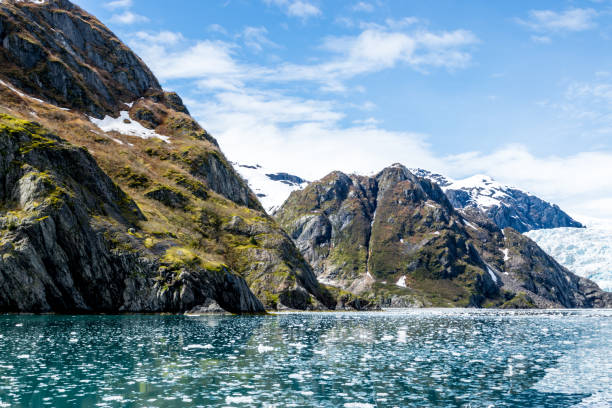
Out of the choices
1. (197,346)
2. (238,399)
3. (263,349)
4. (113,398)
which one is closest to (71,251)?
(197,346)

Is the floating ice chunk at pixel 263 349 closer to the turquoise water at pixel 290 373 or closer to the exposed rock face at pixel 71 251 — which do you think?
the turquoise water at pixel 290 373

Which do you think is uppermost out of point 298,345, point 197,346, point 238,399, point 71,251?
point 71,251

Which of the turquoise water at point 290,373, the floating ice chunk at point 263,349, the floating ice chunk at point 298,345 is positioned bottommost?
the floating ice chunk at point 298,345

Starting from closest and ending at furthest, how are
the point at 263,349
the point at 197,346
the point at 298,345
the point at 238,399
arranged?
1. the point at 238,399
2. the point at 263,349
3. the point at 197,346
4. the point at 298,345

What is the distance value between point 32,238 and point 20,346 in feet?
212

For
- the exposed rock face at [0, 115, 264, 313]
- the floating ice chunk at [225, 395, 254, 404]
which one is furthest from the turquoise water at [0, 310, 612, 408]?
the exposed rock face at [0, 115, 264, 313]

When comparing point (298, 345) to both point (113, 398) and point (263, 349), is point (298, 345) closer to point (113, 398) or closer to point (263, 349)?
point (263, 349)

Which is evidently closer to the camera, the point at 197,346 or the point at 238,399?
the point at 238,399

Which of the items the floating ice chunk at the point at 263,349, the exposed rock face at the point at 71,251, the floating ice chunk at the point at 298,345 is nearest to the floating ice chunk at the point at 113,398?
the floating ice chunk at the point at 263,349

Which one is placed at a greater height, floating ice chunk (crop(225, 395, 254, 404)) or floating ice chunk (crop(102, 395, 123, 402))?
floating ice chunk (crop(102, 395, 123, 402))

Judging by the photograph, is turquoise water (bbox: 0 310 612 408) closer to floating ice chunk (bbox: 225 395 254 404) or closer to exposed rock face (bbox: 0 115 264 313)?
floating ice chunk (bbox: 225 395 254 404)

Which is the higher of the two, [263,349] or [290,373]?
[290,373]

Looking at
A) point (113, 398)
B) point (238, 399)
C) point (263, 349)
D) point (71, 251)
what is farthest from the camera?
point (71, 251)

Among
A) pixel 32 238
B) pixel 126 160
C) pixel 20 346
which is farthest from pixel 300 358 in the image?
pixel 126 160
